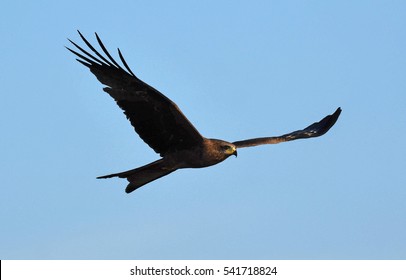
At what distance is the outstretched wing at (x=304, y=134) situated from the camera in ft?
53.6

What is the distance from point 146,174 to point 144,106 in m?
1.27

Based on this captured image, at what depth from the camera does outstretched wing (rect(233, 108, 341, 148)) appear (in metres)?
16.3

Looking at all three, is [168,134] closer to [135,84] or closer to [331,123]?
[135,84]

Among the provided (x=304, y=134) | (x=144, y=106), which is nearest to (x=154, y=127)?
(x=144, y=106)

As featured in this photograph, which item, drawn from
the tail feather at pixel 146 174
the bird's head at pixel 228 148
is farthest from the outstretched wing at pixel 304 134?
the tail feather at pixel 146 174

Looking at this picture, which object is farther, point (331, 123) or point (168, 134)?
point (331, 123)

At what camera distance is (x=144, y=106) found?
14.8 m

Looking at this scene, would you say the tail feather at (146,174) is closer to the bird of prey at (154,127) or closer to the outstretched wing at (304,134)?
the bird of prey at (154,127)

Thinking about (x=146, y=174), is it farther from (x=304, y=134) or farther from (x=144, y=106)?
(x=304, y=134)

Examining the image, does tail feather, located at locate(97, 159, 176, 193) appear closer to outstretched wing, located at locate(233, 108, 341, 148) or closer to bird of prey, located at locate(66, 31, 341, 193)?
bird of prey, located at locate(66, 31, 341, 193)

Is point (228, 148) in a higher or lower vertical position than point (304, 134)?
lower
